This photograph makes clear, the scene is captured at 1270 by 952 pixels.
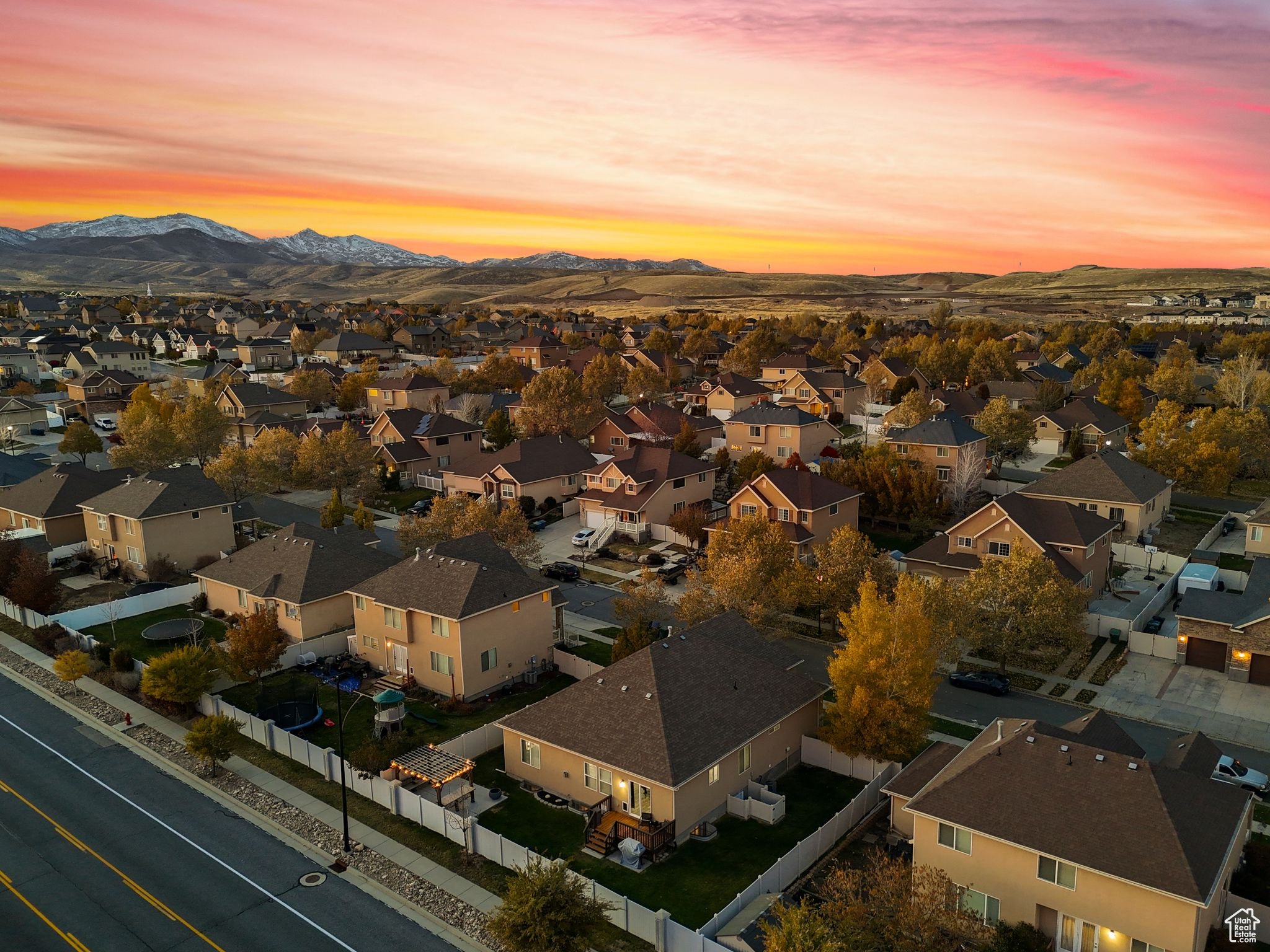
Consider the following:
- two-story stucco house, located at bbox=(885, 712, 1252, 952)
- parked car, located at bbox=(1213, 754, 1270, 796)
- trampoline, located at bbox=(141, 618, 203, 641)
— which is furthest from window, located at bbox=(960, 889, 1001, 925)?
trampoline, located at bbox=(141, 618, 203, 641)

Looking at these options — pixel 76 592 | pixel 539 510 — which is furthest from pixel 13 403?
pixel 539 510

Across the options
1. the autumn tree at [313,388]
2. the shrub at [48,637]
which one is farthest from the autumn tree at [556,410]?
the shrub at [48,637]

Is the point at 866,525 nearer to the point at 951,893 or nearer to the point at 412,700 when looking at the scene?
the point at 412,700

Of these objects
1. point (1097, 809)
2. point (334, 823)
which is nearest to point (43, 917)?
point (334, 823)

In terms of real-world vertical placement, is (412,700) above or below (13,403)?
below

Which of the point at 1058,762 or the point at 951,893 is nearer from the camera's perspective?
the point at 951,893

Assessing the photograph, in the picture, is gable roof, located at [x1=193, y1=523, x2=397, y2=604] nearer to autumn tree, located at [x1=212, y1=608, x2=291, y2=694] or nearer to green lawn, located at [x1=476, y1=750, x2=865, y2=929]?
autumn tree, located at [x1=212, y1=608, x2=291, y2=694]

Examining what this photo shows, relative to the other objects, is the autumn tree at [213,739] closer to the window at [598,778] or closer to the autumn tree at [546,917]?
the window at [598,778]
